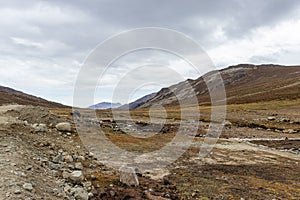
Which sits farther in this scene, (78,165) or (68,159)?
(68,159)

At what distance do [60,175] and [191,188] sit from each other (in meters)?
6.74

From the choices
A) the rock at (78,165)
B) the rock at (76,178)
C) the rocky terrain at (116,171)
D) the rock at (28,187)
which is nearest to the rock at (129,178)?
the rocky terrain at (116,171)

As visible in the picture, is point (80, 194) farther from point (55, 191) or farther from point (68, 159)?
point (68, 159)

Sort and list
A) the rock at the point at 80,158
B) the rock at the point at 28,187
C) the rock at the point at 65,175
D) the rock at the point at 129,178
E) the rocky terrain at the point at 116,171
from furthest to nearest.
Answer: the rock at the point at 80,158
the rock at the point at 129,178
the rock at the point at 65,175
the rocky terrain at the point at 116,171
the rock at the point at 28,187

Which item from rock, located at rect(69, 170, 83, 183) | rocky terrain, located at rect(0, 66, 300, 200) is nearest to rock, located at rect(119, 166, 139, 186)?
rocky terrain, located at rect(0, 66, 300, 200)

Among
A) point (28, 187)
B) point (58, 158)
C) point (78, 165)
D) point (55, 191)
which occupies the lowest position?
point (55, 191)

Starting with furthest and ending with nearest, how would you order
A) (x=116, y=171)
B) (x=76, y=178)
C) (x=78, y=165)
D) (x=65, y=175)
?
(x=116, y=171)
(x=78, y=165)
(x=65, y=175)
(x=76, y=178)

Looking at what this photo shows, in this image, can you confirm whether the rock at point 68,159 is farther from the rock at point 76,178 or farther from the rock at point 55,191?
the rock at point 55,191

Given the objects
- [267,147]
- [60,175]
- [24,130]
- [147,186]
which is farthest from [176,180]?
[267,147]

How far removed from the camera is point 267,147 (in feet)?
105

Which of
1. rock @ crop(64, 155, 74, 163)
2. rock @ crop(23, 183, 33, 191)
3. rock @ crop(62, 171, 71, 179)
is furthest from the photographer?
rock @ crop(64, 155, 74, 163)

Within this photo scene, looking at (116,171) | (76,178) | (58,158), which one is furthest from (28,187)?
(116,171)

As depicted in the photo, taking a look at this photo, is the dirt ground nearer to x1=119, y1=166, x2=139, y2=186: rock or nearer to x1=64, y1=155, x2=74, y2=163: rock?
x1=64, y1=155, x2=74, y2=163: rock

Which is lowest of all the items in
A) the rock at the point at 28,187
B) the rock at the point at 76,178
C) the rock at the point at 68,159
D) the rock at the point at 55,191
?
the rock at the point at 55,191
